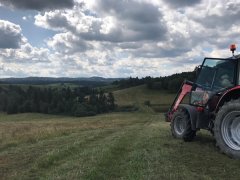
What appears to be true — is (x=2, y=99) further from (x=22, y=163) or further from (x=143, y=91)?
(x=22, y=163)

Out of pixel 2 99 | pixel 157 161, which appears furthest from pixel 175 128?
pixel 2 99

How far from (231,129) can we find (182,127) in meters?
3.84

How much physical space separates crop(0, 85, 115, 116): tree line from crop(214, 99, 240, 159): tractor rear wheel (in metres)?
107

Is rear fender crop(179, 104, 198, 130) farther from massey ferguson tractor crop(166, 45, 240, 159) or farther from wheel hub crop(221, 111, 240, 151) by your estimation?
wheel hub crop(221, 111, 240, 151)

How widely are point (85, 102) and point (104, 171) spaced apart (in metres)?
121

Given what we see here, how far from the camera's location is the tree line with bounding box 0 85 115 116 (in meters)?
123

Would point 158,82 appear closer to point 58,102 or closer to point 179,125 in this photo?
point 58,102

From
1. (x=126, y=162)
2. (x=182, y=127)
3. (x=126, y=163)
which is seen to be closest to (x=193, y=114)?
(x=182, y=127)

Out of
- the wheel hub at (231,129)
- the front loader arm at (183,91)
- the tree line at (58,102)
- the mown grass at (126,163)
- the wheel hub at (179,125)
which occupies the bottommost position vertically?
the tree line at (58,102)

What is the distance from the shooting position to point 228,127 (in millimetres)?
10938

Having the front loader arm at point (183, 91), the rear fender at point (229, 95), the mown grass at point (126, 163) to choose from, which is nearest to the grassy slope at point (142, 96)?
the front loader arm at point (183, 91)

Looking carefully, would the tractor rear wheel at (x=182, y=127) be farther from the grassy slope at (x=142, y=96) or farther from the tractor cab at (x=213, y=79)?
the grassy slope at (x=142, y=96)

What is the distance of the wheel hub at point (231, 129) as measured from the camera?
1068 centimetres

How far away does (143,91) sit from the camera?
156 meters
